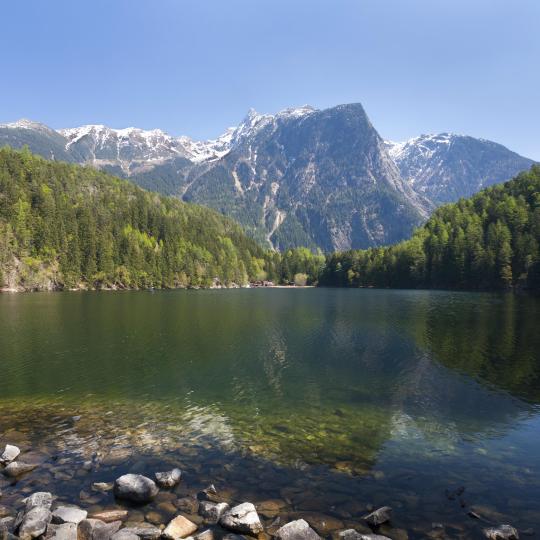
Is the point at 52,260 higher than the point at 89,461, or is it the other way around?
the point at 52,260

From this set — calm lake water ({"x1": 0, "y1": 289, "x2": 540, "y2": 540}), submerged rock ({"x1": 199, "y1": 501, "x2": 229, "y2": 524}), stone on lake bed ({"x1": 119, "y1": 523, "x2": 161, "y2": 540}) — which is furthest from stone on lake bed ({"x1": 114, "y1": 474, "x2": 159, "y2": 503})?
submerged rock ({"x1": 199, "y1": 501, "x2": 229, "y2": 524})

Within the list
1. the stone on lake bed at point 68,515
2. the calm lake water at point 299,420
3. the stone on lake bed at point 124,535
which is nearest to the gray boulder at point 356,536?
the calm lake water at point 299,420

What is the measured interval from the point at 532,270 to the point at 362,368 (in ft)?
496

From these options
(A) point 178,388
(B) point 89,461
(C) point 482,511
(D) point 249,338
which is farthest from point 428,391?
(D) point 249,338

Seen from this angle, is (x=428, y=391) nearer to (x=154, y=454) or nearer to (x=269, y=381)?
(x=269, y=381)

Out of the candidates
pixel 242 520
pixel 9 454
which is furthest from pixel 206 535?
pixel 9 454

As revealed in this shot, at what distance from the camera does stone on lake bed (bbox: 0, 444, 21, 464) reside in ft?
66.6

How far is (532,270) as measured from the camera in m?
159

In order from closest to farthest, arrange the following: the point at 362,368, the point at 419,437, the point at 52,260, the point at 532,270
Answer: the point at 419,437
the point at 362,368
the point at 532,270
the point at 52,260

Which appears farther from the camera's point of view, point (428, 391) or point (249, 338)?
point (249, 338)

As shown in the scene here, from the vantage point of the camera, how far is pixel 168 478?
18406mm

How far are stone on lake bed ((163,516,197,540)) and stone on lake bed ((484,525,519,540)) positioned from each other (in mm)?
11253

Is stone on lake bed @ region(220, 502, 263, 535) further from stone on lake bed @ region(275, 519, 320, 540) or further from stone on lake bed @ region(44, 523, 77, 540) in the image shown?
stone on lake bed @ region(44, 523, 77, 540)

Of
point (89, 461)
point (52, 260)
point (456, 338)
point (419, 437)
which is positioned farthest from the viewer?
point (52, 260)
